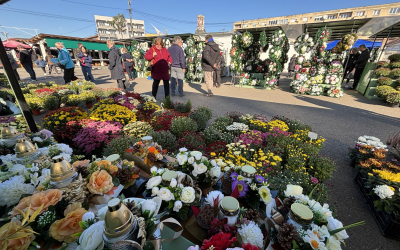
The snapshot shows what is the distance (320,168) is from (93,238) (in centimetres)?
304

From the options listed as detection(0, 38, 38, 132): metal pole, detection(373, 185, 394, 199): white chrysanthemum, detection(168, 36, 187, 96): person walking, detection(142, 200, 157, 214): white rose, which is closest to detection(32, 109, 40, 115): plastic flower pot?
detection(0, 38, 38, 132): metal pole

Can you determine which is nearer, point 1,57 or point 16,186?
point 16,186

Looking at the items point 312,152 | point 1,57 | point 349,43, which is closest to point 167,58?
point 1,57

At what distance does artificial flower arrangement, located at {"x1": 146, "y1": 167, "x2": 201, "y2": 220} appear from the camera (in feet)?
3.92

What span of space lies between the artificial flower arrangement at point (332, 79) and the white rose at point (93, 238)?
10.6 meters

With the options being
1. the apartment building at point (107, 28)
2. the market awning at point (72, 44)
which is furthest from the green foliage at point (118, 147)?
the apartment building at point (107, 28)

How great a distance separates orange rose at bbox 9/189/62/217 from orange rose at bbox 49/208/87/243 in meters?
0.16

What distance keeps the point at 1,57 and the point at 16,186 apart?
179 centimetres

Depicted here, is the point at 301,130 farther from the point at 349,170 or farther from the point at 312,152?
the point at 349,170

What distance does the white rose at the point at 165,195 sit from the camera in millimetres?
1182

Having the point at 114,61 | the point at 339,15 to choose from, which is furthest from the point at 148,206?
the point at 339,15

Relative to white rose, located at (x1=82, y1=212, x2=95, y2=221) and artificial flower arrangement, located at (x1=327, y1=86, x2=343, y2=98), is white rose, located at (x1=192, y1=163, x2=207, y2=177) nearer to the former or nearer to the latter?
white rose, located at (x1=82, y1=212, x2=95, y2=221)

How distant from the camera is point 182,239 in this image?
1.09 m

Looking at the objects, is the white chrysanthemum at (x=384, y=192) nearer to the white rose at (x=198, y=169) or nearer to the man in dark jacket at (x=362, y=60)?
the white rose at (x=198, y=169)
